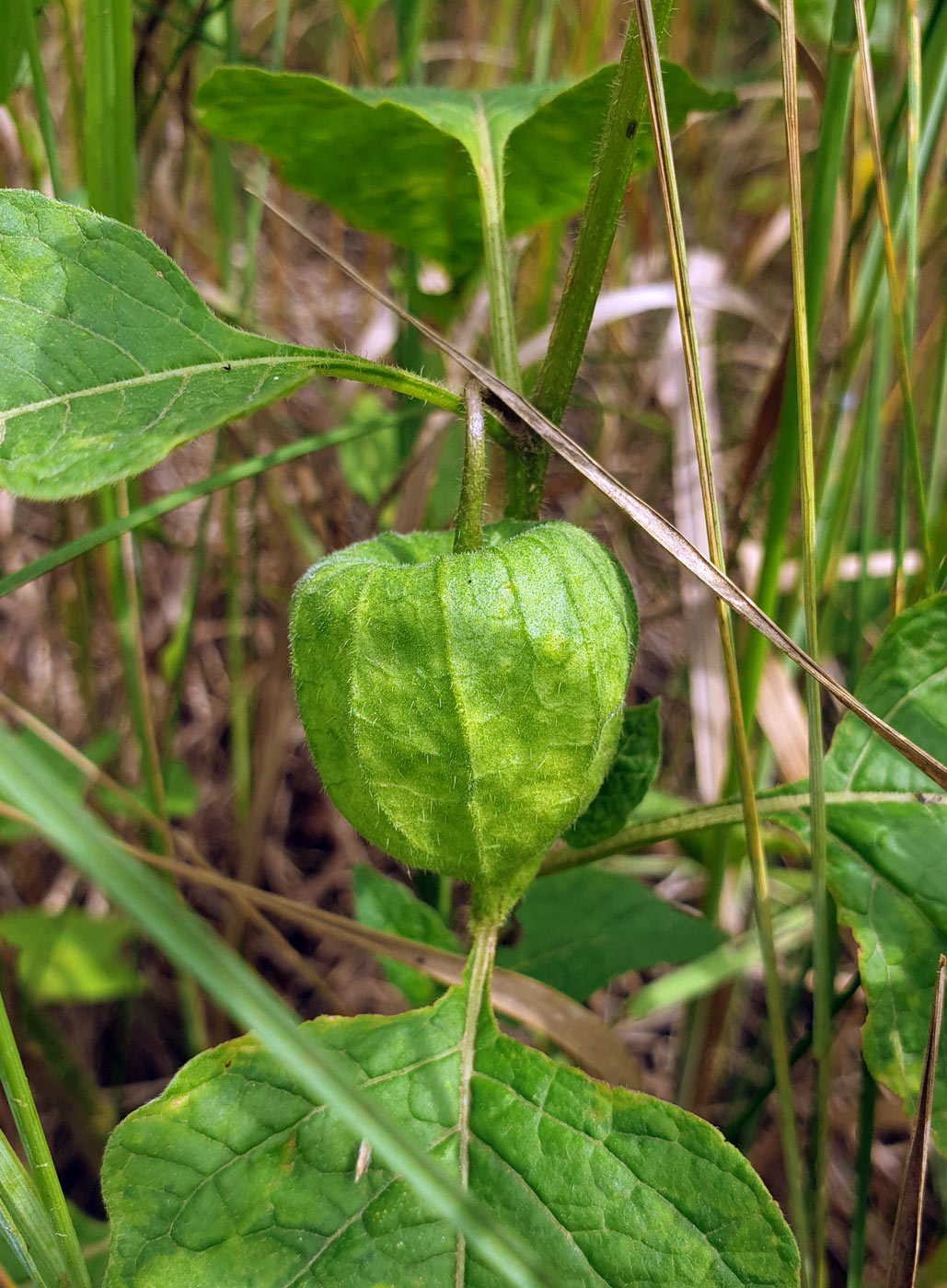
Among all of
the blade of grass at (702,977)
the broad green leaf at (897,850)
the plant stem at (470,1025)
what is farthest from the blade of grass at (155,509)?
the blade of grass at (702,977)

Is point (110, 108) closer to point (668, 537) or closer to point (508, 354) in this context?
point (508, 354)

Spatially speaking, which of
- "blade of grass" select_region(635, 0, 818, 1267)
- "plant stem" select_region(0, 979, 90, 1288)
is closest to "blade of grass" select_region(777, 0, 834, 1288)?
"blade of grass" select_region(635, 0, 818, 1267)

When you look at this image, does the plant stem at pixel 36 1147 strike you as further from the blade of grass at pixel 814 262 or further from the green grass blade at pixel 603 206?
the blade of grass at pixel 814 262

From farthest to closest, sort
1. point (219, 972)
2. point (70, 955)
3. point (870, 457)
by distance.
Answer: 1. point (70, 955)
2. point (870, 457)
3. point (219, 972)

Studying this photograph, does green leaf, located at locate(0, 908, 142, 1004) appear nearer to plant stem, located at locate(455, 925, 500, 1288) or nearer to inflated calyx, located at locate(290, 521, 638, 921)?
plant stem, located at locate(455, 925, 500, 1288)

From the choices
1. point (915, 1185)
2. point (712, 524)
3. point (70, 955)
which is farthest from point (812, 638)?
point (70, 955)
